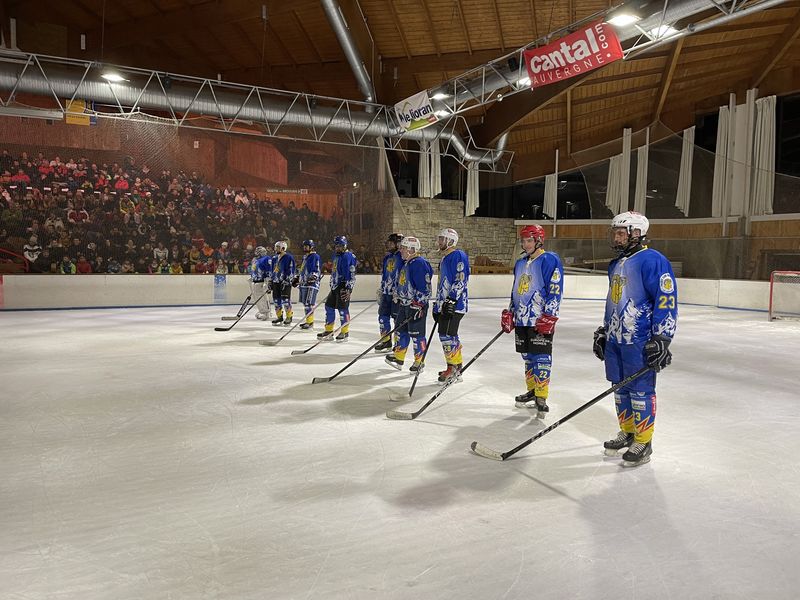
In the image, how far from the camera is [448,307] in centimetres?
512

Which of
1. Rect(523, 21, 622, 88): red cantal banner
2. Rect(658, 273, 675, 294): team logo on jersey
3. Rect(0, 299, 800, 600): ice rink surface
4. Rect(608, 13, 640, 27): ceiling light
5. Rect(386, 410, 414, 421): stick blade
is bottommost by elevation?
Rect(0, 299, 800, 600): ice rink surface

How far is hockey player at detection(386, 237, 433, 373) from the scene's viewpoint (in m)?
5.82

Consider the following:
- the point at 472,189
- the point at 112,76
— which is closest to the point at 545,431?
the point at 112,76

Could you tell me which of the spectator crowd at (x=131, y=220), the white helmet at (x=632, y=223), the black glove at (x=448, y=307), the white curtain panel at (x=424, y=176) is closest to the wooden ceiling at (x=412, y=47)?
the white curtain panel at (x=424, y=176)

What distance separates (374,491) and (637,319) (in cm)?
166

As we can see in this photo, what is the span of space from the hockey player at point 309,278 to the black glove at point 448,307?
14.0ft

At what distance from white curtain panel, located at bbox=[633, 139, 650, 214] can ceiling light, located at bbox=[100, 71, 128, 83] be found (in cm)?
1288

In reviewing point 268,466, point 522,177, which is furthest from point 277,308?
point 522,177

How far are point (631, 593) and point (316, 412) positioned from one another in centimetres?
271

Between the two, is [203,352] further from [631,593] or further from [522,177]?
[522,177]

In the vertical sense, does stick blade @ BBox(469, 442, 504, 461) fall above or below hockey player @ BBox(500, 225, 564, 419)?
below

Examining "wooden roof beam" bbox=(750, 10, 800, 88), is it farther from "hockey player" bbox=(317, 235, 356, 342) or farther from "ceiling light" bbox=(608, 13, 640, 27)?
"hockey player" bbox=(317, 235, 356, 342)

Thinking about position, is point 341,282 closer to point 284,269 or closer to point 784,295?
point 284,269

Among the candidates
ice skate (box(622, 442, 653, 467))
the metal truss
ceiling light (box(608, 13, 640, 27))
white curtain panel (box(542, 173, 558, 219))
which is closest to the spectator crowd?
the metal truss
